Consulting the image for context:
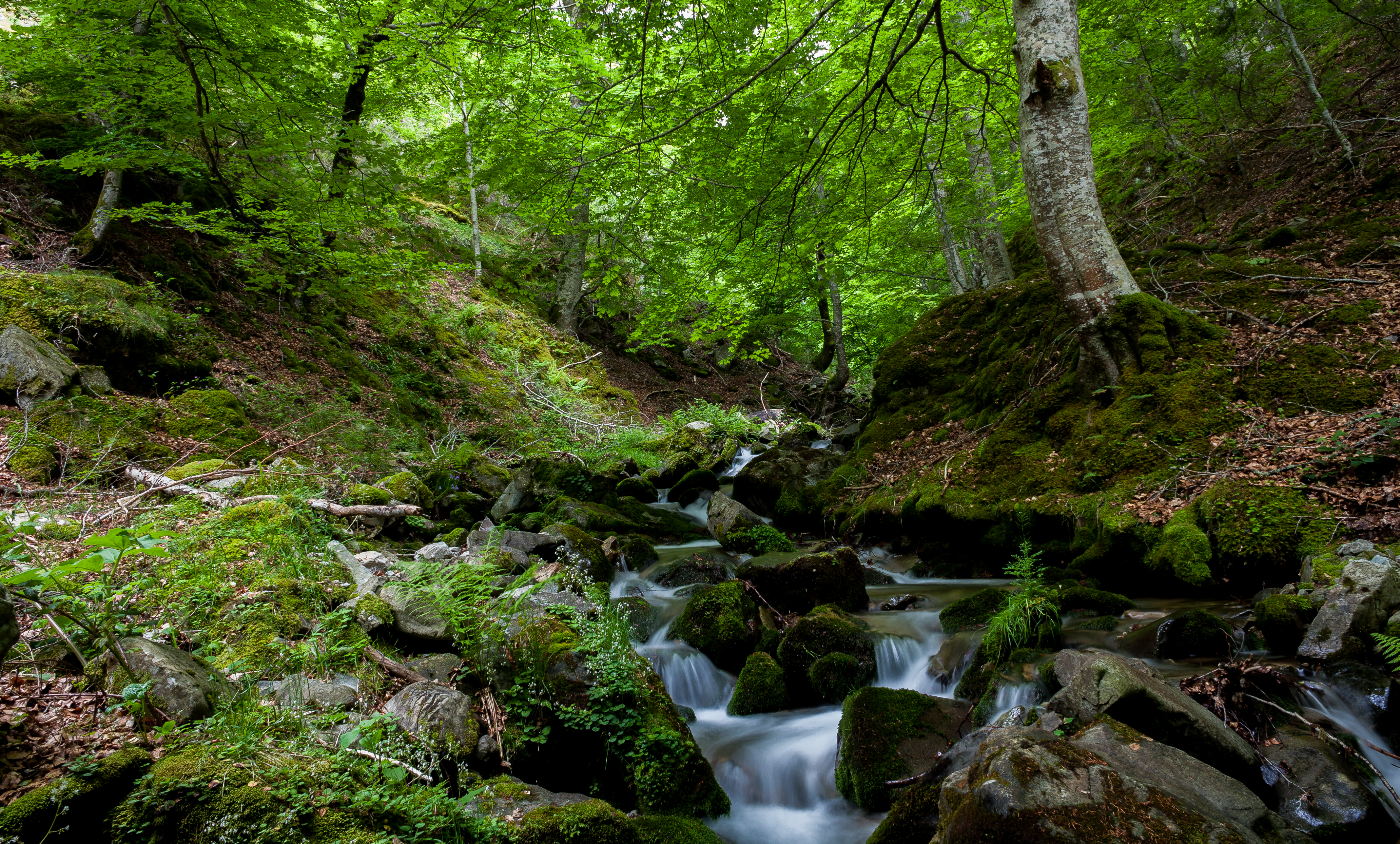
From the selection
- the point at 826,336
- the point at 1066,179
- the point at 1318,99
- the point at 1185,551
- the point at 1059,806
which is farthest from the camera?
the point at 826,336

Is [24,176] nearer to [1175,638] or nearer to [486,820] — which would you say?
[486,820]

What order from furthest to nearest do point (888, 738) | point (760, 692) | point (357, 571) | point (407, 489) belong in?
point (407, 489), point (760, 692), point (357, 571), point (888, 738)

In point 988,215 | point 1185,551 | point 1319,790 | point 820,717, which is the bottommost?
point 820,717

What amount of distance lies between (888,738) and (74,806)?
148 inches

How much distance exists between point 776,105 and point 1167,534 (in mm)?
4649

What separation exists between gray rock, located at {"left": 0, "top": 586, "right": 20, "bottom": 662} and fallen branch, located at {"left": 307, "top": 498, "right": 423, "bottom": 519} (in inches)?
157

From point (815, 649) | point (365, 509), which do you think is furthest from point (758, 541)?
point (365, 509)

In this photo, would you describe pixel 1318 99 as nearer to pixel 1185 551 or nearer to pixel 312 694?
pixel 1185 551

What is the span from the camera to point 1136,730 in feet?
9.05

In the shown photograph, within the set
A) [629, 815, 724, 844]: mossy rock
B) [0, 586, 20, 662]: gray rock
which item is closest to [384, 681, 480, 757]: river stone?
[629, 815, 724, 844]: mossy rock

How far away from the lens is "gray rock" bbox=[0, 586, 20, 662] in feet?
6.17

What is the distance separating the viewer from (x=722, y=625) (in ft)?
17.6

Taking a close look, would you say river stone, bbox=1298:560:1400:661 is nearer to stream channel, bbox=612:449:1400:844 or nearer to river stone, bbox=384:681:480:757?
stream channel, bbox=612:449:1400:844

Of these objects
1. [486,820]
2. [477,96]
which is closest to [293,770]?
[486,820]
